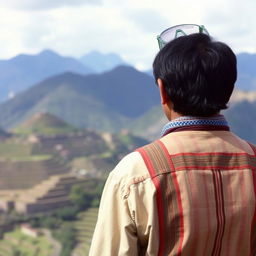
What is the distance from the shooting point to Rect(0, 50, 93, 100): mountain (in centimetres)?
15962

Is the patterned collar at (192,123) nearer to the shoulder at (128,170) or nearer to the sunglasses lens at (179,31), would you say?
the shoulder at (128,170)

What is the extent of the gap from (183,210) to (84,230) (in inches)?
1096

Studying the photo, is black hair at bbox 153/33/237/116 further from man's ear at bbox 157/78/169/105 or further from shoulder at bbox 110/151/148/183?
shoulder at bbox 110/151/148/183

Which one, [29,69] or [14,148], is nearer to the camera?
[14,148]

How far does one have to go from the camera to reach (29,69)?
16912cm

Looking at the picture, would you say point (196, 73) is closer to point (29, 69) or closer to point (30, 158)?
point (30, 158)

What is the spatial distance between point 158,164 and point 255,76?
149 meters

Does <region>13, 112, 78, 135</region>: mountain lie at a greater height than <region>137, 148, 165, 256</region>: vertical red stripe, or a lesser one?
lesser

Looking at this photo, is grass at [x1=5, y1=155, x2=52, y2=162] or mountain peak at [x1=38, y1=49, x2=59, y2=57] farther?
mountain peak at [x1=38, y1=49, x2=59, y2=57]

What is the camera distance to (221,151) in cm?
190

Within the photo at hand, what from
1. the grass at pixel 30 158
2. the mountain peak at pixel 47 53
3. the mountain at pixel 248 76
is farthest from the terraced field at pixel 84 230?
the mountain peak at pixel 47 53

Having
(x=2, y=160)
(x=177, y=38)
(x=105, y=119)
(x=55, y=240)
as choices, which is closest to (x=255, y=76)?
(x=105, y=119)

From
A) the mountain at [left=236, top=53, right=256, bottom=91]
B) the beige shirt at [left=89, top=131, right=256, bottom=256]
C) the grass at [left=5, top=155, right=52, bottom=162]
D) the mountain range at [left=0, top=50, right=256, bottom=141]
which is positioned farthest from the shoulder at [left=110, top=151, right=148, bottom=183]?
the mountain at [left=236, top=53, right=256, bottom=91]

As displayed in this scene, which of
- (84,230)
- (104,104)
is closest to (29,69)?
(104,104)
